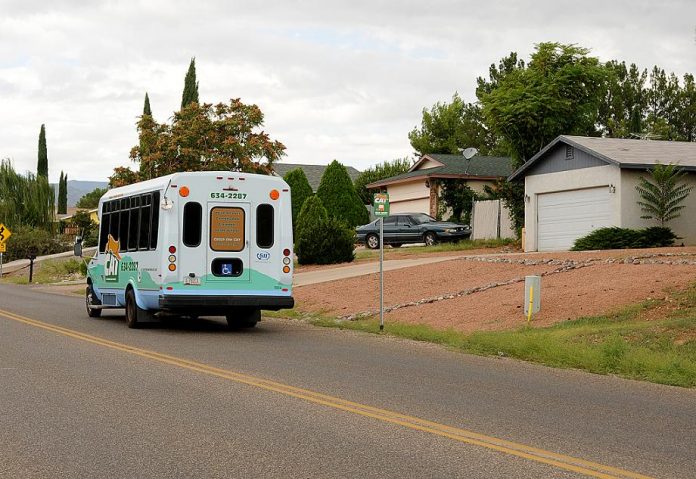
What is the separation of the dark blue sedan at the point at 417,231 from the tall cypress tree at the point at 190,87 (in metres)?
16.3

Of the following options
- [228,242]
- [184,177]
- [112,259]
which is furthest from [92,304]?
[184,177]

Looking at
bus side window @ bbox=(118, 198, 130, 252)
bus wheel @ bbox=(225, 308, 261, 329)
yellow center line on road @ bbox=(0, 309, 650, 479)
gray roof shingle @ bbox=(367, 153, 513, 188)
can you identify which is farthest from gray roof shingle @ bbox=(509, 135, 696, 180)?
yellow center line on road @ bbox=(0, 309, 650, 479)

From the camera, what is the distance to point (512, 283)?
2236cm

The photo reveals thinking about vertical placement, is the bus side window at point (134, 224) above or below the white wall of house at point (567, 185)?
below

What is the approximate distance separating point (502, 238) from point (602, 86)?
25.3ft

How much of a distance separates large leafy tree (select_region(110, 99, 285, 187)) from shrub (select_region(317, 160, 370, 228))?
6.42m

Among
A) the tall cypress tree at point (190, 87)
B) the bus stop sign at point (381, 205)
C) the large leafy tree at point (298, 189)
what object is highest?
the tall cypress tree at point (190, 87)

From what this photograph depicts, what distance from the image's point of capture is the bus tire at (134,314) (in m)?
18.7

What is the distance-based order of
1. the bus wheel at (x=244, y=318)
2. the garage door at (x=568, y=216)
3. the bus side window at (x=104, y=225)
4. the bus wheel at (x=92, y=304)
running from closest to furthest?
the bus wheel at (x=244, y=318)
the bus side window at (x=104, y=225)
the bus wheel at (x=92, y=304)
the garage door at (x=568, y=216)

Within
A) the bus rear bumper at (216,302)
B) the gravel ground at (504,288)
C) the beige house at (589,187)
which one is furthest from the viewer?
the beige house at (589,187)

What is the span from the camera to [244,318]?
19.4 metres

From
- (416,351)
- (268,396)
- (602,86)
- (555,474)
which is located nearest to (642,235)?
(602,86)

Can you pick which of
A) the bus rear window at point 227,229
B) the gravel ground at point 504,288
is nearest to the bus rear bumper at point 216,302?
the bus rear window at point 227,229

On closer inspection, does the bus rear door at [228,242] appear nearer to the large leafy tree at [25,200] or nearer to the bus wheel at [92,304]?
the bus wheel at [92,304]
